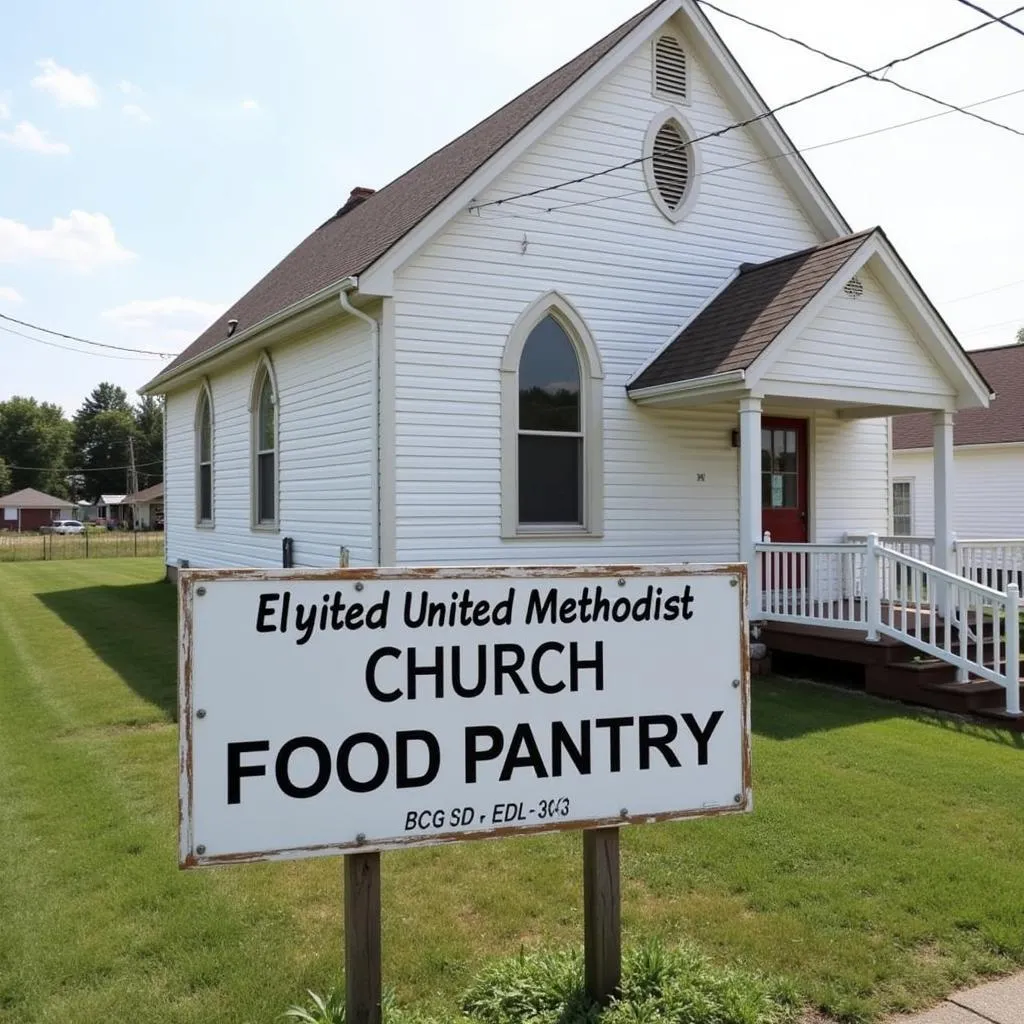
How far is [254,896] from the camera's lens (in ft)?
16.1

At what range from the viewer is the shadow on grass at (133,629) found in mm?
10539

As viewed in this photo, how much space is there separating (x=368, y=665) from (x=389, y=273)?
8.12m

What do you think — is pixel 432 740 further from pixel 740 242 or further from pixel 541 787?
pixel 740 242

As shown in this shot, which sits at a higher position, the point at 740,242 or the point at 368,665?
the point at 740,242

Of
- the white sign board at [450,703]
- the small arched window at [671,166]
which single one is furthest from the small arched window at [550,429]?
the white sign board at [450,703]

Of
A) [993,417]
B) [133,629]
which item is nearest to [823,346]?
[133,629]

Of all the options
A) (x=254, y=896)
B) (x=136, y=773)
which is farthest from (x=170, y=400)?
(x=254, y=896)

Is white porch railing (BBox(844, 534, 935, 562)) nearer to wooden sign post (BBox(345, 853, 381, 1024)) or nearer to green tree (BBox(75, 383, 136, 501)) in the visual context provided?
wooden sign post (BBox(345, 853, 381, 1024))

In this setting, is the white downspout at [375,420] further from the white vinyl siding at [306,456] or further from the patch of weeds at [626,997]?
the patch of weeds at [626,997]

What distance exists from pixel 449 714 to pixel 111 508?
121 m

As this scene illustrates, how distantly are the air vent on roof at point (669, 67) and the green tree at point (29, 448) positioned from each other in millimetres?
116363

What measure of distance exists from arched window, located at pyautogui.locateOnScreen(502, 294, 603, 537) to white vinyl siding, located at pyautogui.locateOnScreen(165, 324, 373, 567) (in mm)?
1825

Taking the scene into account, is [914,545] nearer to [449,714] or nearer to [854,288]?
[854,288]

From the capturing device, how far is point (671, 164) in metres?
13.0
